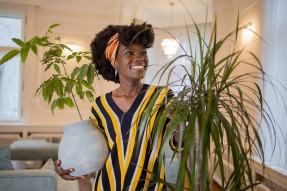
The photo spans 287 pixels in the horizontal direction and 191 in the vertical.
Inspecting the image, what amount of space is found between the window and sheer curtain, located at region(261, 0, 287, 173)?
421 centimetres

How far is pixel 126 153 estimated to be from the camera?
117 centimetres

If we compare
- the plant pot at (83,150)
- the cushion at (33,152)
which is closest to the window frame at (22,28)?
the cushion at (33,152)

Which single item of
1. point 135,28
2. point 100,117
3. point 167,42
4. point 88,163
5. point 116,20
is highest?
point 116,20

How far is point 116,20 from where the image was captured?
5.84m

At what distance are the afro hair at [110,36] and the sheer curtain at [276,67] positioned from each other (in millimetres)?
1396

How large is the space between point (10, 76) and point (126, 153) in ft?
16.0

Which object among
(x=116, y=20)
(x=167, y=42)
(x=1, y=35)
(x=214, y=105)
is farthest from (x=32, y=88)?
(x=214, y=105)

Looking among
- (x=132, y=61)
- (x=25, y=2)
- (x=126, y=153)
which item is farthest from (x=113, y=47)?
(x=25, y=2)

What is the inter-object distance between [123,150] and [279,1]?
2067 mm

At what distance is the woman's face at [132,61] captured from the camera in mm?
1230

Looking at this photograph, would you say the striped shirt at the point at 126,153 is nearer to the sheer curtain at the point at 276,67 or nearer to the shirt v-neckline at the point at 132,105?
the shirt v-neckline at the point at 132,105

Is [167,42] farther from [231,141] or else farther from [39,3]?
[231,141]

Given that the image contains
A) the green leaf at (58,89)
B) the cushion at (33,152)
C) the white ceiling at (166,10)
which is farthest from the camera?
the white ceiling at (166,10)

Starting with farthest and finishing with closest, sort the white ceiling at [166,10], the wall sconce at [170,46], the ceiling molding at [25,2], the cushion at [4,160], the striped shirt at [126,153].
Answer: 1. the white ceiling at [166,10]
2. the ceiling molding at [25,2]
3. the wall sconce at [170,46]
4. the cushion at [4,160]
5. the striped shirt at [126,153]
